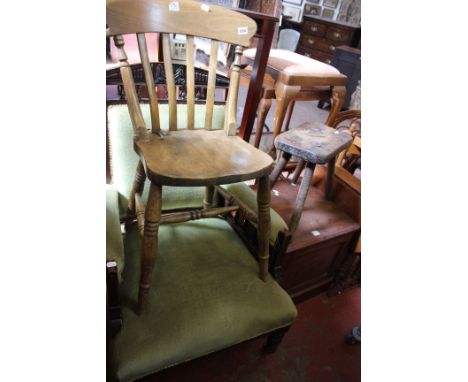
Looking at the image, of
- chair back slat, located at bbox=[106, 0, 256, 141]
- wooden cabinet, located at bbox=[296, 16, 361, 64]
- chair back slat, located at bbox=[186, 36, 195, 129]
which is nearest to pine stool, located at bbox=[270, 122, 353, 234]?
chair back slat, located at bbox=[106, 0, 256, 141]

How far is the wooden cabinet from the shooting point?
14.0ft

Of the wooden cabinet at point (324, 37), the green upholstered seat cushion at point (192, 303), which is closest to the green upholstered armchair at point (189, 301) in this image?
the green upholstered seat cushion at point (192, 303)

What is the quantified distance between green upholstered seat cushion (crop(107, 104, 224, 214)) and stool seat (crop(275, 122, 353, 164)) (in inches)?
11.3

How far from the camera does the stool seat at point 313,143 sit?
3.57 ft

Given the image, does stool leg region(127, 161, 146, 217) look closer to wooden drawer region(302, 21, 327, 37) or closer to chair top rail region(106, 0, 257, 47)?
chair top rail region(106, 0, 257, 47)

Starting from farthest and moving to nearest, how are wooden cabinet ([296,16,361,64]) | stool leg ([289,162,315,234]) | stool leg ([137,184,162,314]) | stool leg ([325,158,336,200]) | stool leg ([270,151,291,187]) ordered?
1. wooden cabinet ([296,16,361,64])
2. stool leg ([325,158,336,200])
3. stool leg ([270,151,291,187])
4. stool leg ([289,162,315,234])
5. stool leg ([137,184,162,314])

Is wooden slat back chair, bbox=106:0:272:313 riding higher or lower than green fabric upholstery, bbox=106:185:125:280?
higher

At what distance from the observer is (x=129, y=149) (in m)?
1.04

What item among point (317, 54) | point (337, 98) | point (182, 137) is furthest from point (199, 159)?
point (317, 54)

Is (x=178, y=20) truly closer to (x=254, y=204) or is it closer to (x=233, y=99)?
(x=233, y=99)
